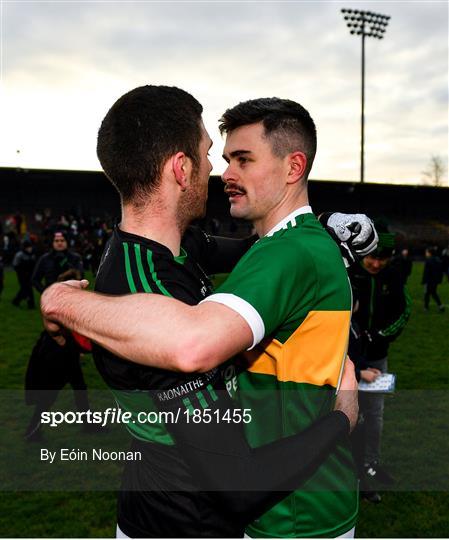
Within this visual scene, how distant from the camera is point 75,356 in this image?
647 centimetres

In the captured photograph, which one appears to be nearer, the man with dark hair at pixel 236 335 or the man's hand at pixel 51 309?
the man with dark hair at pixel 236 335

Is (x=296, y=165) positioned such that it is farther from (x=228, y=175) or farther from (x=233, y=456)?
(x=233, y=456)

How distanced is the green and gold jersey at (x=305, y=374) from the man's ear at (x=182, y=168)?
338 mm

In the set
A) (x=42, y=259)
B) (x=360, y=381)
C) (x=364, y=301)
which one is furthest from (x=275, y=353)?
(x=42, y=259)

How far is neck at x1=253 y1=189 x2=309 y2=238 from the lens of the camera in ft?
7.47

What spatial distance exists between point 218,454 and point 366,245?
4.27ft

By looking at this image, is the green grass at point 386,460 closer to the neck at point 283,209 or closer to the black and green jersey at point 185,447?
the black and green jersey at point 185,447

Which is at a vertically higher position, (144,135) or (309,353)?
(144,135)

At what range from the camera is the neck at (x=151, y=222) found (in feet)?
6.47

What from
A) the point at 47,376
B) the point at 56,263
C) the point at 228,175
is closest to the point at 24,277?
the point at 56,263

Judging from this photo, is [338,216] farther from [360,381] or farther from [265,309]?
[360,381]

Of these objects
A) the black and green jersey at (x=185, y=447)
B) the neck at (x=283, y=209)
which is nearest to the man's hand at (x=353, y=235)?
the neck at (x=283, y=209)

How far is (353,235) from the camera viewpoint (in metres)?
2.50

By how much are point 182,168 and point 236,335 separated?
0.74 m
